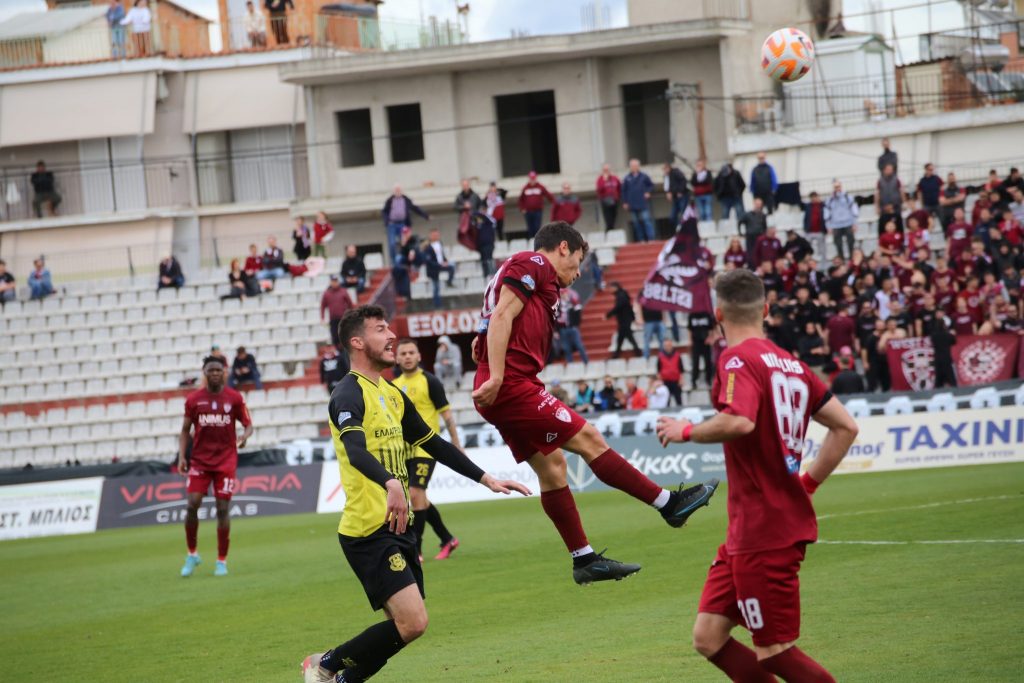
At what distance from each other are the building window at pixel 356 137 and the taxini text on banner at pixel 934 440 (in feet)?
80.9

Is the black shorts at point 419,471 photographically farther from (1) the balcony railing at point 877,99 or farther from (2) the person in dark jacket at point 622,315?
(1) the balcony railing at point 877,99

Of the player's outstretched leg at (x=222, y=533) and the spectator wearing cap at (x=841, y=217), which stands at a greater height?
the spectator wearing cap at (x=841, y=217)

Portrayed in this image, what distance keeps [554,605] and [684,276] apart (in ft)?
51.7

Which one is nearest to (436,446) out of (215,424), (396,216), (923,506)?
(215,424)

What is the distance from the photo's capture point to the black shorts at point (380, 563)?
8062 mm

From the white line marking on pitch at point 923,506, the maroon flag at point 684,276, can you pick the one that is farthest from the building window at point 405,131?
the white line marking on pitch at point 923,506

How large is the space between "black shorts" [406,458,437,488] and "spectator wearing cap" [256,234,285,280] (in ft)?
71.5

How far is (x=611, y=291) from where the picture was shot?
33.0 m

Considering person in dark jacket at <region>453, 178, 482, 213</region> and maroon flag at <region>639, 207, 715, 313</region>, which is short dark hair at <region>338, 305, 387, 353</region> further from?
person in dark jacket at <region>453, 178, 482, 213</region>

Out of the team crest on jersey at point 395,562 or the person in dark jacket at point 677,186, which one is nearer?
the team crest on jersey at point 395,562

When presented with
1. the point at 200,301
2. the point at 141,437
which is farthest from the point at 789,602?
the point at 200,301

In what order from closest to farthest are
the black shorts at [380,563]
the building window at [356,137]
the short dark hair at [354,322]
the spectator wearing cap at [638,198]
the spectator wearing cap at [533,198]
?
the black shorts at [380,563], the short dark hair at [354,322], the spectator wearing cap at [638,198], the spectator wearing cap at [533,198], the building window at [356,137]

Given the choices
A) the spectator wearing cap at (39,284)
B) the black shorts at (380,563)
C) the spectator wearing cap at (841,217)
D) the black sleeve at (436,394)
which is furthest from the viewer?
the spectator wearing cap at (39,284)

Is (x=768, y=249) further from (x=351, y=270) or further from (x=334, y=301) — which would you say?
(x=351, y=270)
